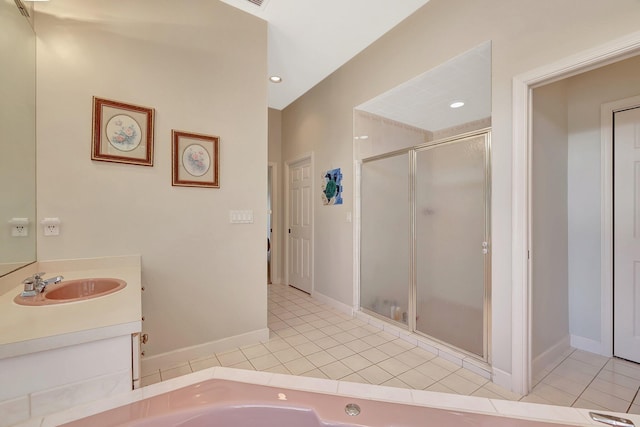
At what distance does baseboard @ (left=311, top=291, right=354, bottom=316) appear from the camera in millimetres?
3096

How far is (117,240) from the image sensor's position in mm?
1804

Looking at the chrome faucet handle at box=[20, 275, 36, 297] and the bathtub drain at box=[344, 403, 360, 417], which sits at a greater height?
the chrome faucet handle at box=[20, 275, 36, 297]

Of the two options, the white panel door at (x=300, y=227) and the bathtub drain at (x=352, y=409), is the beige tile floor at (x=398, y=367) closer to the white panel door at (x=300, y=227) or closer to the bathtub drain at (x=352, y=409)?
the bathtub drain at (x=352, y=409)

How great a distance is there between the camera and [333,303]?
3.33 metres

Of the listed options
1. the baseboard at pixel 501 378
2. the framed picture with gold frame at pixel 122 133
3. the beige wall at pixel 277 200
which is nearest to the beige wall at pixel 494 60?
the baseboard at pixel 501 378

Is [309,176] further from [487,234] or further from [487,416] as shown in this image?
[487,416]

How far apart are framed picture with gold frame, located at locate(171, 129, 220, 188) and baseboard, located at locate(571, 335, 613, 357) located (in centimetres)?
346

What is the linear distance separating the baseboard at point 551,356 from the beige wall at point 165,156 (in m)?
2.20

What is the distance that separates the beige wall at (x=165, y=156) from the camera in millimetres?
1654

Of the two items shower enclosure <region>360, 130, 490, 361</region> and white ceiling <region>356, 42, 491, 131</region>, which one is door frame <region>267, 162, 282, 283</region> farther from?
white ceiling <region>356, 42, 491, 131</region>

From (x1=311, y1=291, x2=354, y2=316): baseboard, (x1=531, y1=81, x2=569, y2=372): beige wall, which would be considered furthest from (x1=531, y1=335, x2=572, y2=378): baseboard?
(x1=311, y1=291, x2=354, y2=316): baseboard

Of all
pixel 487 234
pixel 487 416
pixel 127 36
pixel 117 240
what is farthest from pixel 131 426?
pixel 127 36

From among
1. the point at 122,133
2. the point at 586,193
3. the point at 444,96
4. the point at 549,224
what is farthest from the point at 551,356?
the point at 122,133

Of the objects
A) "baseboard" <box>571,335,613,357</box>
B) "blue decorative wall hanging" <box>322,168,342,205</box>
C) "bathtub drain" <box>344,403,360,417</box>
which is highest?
"blue decorative wall hanging" <box>322,168,342,205</box>
